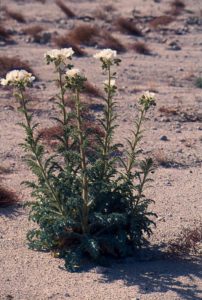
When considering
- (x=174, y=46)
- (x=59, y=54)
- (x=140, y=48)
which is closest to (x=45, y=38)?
(x=140, y=48)

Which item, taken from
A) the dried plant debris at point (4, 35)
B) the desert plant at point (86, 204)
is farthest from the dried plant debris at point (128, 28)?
the desert plant at point (86, 204)

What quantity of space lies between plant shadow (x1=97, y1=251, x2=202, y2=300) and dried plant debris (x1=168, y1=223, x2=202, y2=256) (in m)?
0.15

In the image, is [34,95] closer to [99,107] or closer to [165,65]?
[99,107]

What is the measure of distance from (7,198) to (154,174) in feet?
6.73

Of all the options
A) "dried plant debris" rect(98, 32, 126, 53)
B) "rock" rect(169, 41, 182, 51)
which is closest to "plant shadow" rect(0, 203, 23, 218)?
"dried plant debris" rect(98, 32, 126, 53)

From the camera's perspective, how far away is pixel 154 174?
830 cm

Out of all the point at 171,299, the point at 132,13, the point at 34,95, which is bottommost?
the point at 171,299

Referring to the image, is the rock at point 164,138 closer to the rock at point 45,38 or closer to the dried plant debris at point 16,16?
the rock at point 45,38

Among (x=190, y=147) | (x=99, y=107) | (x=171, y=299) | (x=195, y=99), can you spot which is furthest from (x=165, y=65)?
(x=171, y=299)

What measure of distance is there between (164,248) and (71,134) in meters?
1.54

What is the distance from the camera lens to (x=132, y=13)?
22891mm

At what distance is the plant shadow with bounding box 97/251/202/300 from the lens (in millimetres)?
5430

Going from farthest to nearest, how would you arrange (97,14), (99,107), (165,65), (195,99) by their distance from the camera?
(97,14)
(165,65)
(195,99)
(99,107)

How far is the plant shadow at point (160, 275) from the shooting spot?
214 inches
